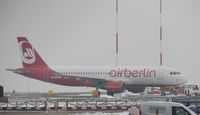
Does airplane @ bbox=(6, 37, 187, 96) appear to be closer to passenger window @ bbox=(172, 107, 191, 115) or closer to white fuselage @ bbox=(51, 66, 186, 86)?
white fuselage @ bbox=(51, 66, 186, 86)

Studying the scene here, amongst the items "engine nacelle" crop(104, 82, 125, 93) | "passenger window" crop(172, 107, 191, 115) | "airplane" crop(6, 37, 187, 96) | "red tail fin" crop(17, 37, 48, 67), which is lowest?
"passenger window" crop(172, 107, 191, 115)

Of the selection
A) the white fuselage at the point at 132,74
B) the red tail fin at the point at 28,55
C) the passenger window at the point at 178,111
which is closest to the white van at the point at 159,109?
the passenger window at the point at 178,111

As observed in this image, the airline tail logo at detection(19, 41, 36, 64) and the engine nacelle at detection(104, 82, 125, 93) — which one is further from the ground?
the airline tail logo at detection(19, 41, 36, 64)

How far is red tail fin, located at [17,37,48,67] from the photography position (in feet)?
283

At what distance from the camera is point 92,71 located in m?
82.1

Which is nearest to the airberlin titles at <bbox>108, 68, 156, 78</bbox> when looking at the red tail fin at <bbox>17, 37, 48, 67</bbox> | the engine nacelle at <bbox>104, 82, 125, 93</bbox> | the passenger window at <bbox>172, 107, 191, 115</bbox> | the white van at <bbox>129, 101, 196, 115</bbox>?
the engine nacelle at <bbox>104, 82, 125, 93</bbox>

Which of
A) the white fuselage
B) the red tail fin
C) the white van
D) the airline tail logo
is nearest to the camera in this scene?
the white van

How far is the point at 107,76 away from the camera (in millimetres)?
81000

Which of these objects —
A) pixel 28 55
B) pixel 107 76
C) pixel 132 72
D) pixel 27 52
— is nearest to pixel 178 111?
pixel 132 72

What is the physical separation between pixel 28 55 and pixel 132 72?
62.0ft

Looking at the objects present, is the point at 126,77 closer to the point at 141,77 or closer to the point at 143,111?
the point at 141,77

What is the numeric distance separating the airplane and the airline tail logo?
0.78 ft

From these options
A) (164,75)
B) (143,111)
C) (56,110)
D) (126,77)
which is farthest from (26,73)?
(143,111)

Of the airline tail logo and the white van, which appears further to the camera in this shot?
the airline tail logo
